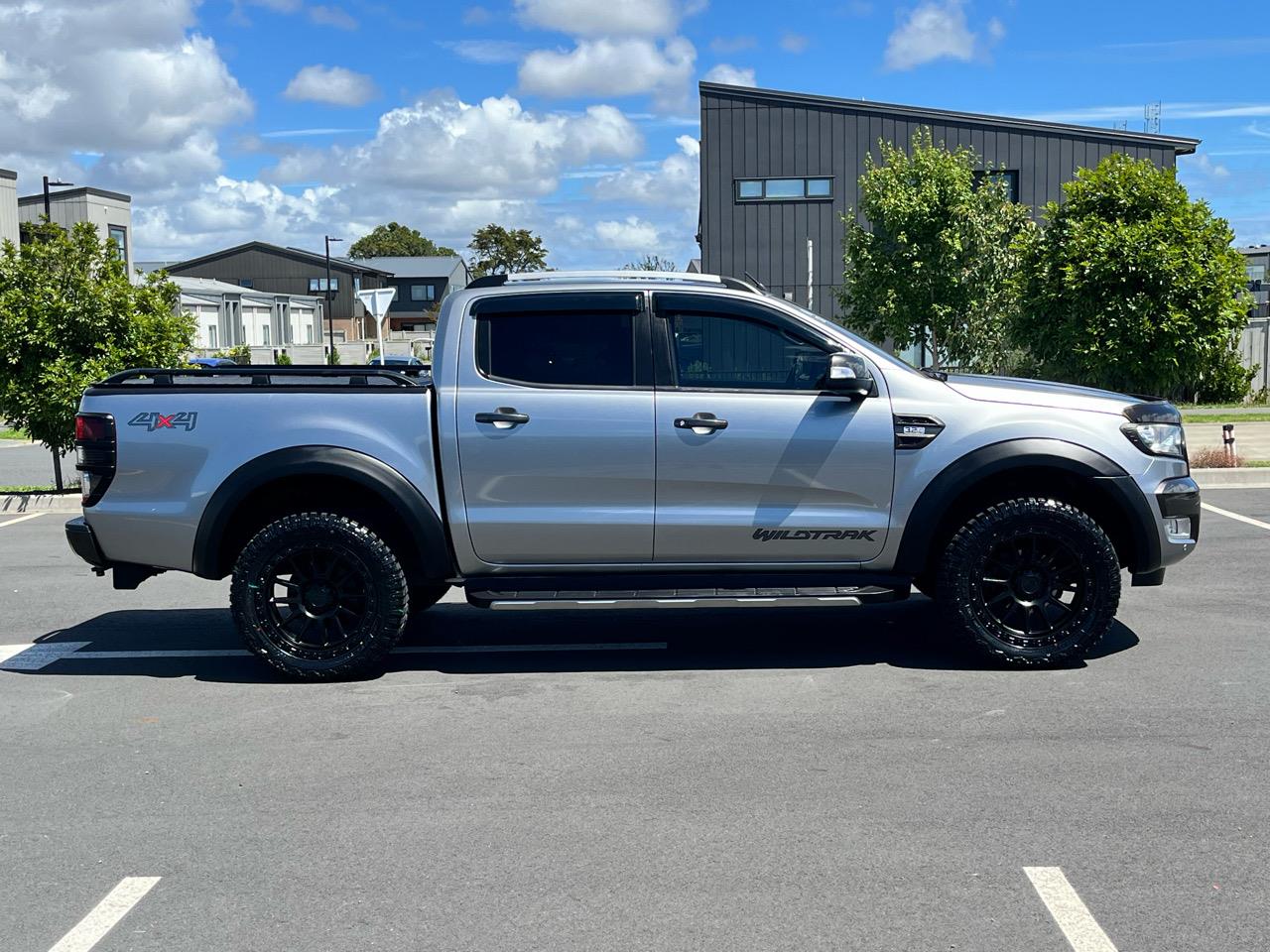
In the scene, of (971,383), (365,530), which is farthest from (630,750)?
(971,383)

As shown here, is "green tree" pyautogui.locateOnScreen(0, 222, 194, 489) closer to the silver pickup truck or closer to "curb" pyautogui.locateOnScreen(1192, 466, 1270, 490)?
the silver pickup truck

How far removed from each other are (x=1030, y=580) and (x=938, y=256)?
1781cm

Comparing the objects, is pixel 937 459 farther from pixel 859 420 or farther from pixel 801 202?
pixel 801 202

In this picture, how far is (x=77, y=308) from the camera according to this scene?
44.6ft

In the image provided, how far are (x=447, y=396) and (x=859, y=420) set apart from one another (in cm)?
205

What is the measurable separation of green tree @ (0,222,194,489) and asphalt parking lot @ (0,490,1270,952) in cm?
663

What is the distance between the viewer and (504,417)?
6.26 meters

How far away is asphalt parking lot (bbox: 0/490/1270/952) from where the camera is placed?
375cm

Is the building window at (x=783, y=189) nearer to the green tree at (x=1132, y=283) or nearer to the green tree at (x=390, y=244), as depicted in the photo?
the green tree at (x=1132, y=283)

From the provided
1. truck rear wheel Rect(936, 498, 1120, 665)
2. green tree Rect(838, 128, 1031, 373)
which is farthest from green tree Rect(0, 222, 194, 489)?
green tree Rect(838, 128, 1031, 373)

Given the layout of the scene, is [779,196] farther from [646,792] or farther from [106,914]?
[106,914]

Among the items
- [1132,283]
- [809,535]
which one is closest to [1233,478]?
[1132,283]

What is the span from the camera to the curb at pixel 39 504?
44.3ft

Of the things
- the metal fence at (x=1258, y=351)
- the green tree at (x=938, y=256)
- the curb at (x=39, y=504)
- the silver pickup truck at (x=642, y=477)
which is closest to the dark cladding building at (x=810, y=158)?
the metal fence at (x=1258, y=351)
